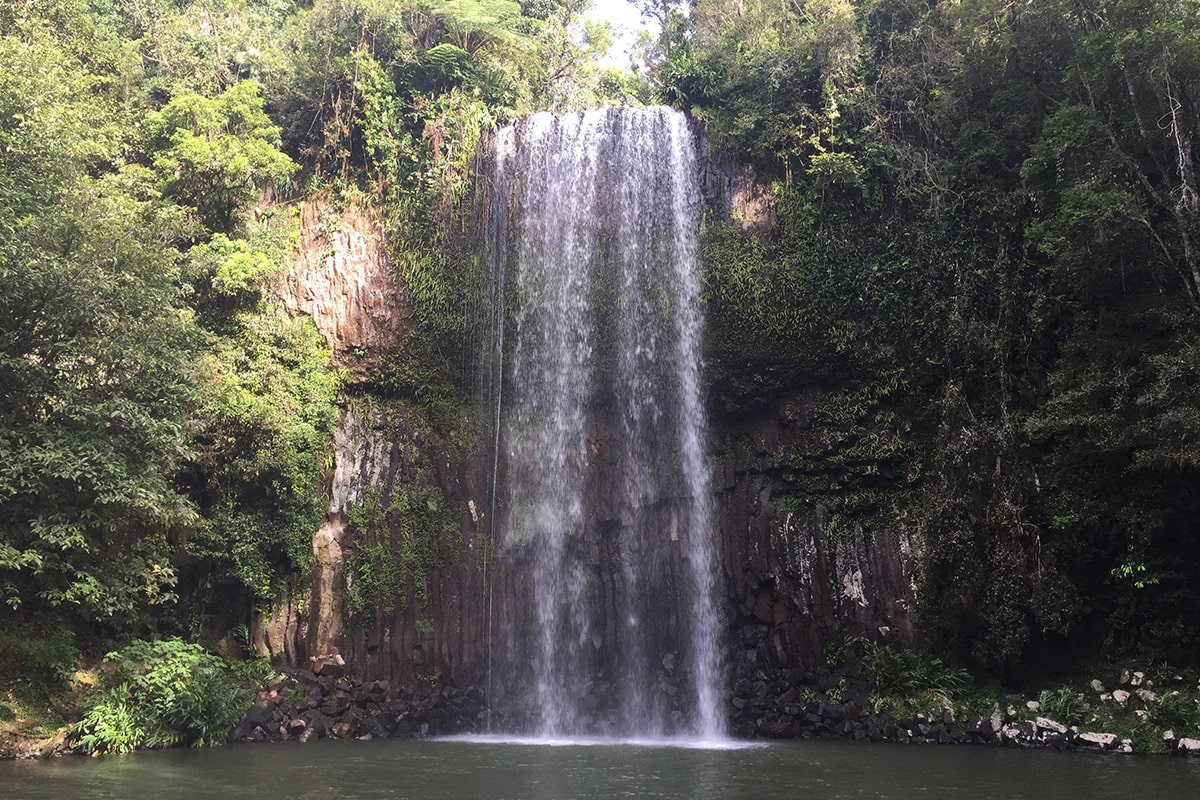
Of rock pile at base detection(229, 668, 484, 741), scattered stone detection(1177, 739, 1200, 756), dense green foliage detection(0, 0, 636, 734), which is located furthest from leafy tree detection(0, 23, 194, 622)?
scattered stone detection(1177, 739, 1200, 756)

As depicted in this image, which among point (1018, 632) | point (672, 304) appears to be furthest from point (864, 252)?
point (1018, 632)

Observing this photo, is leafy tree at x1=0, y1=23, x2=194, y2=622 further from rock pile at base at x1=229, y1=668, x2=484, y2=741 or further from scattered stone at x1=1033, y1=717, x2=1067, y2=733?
scattered stone at x1=1033, y1=717, x2=1067, y2=733

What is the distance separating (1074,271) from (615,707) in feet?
33.6

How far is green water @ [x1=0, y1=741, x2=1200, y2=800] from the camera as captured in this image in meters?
8.37

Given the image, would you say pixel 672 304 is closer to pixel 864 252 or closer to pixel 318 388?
pixel 864 252

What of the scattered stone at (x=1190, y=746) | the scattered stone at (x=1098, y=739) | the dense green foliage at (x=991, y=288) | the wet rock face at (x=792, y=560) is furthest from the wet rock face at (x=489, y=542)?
the scattered stone at (x=1190, y=746)

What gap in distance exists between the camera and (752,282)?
1670 cm

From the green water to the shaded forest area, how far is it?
267 cm

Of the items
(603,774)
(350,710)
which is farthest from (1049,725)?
(350,710)

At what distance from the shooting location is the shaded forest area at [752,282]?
12328mm

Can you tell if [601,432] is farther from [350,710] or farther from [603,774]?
[603,774]

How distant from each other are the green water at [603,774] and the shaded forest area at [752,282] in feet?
8.75

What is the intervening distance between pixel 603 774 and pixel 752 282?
9.90 metres

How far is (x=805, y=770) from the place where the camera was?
32.8 ft
